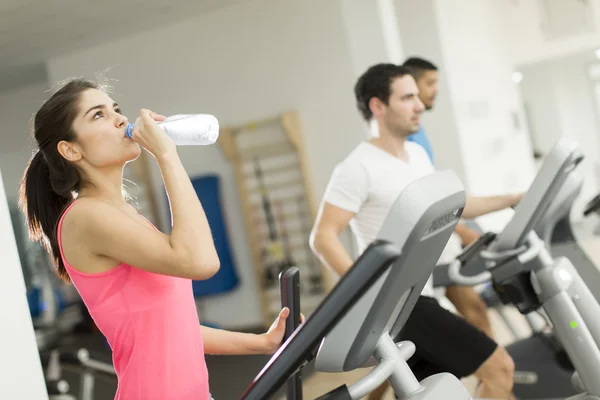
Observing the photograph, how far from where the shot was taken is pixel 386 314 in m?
1.05

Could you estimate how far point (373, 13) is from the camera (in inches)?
154

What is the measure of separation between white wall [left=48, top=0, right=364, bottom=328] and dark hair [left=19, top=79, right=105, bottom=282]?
11.8 feet

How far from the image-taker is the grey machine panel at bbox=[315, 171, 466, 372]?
94cm

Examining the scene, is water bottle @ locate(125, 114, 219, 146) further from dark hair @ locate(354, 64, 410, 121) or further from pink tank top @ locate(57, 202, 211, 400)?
dark hair @ locate(354, 64, 410, 121)

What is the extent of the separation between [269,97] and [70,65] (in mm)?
1406

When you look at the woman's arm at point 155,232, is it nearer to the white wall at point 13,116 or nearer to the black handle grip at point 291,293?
the black handle grip at point 291,293

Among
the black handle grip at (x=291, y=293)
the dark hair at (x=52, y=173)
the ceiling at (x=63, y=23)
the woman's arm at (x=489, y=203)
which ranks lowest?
the woman's arm at (x=489, y=203)

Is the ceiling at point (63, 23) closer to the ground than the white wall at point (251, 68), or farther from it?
farther from it

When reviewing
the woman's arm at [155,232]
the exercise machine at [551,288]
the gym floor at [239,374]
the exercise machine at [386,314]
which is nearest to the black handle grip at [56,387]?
the gym floor at [239,374]

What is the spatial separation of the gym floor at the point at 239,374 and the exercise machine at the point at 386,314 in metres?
2.27

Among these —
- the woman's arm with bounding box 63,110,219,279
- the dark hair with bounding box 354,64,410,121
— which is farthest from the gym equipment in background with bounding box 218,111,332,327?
the woman's arm with bounding box 63,110,219,279

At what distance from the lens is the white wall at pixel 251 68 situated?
483 cm

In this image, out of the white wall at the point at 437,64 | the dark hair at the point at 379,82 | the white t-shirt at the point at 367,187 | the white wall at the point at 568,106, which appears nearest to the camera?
the white t-shirt at the point at 367,187

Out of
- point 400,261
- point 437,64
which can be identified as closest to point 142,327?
point 400,261
